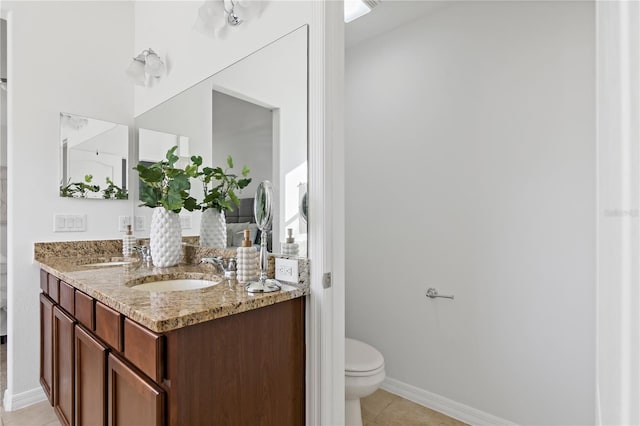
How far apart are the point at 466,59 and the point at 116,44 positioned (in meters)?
2.41

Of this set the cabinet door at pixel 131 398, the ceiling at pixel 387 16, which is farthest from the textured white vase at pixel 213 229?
the ceiling at pixel 387 16

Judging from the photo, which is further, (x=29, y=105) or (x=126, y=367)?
(x=29, y=105)

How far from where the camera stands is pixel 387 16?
2.16 meters

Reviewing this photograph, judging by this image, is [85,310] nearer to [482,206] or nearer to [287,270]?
[287,270]

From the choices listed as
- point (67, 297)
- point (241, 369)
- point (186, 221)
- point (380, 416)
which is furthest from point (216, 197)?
point (380, 416)

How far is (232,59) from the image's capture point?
64.5 inches

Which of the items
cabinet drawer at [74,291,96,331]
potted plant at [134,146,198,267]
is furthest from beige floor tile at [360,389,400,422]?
cabinet drawer at [74,291,96,331]

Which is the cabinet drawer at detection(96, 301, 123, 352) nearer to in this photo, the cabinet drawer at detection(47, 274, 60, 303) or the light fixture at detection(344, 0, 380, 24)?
the cabinet drawer at detection(47, 274, 60, 303)

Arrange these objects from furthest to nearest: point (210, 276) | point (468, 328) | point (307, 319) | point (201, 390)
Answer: point (468, 328) < point (210, 276) < point (307, 319) < point (201, 390)

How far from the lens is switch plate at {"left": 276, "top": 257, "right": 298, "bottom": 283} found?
1261 mm

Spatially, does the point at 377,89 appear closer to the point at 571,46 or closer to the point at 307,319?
the point at 571,46

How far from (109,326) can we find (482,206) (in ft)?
6.26

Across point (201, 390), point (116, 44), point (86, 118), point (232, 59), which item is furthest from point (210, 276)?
point (116, 44)

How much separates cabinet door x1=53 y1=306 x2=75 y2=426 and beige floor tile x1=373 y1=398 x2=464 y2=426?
1585 mm
